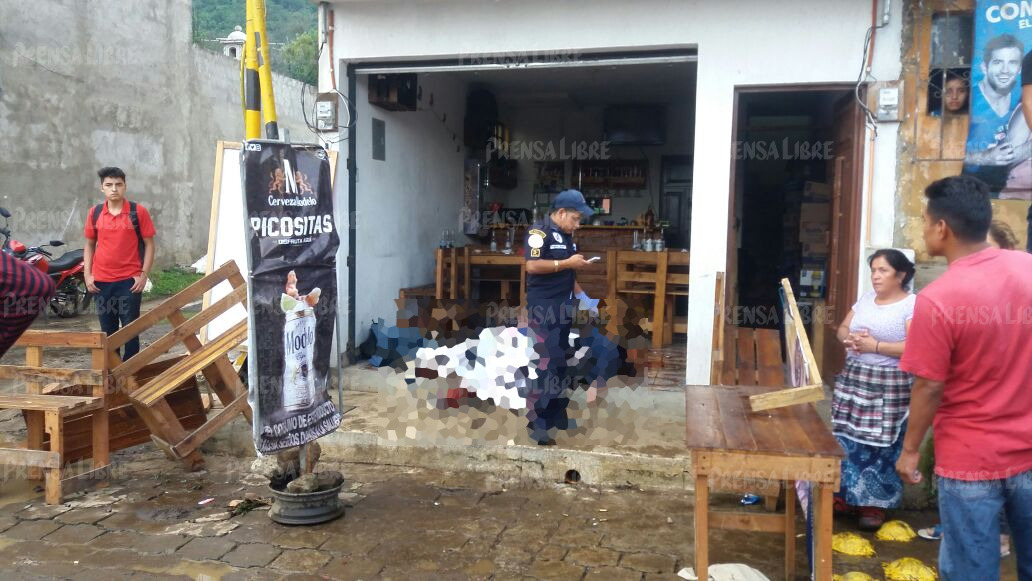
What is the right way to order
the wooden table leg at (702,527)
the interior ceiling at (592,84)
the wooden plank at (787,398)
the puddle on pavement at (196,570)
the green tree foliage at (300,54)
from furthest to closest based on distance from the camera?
1. the green tree foliage at (300,54)
2. the interior ceiling at (592,84)
3. the puddle on pavement at (196,570)
4. the wooden plank at (787,398)
5. the wooden table leg at (702,527)

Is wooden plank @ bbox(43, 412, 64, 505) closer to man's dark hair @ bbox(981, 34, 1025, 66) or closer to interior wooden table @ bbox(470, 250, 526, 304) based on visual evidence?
interior wooden table @ bbox(470, 250, 526, 304)

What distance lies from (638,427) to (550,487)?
36.0 inches

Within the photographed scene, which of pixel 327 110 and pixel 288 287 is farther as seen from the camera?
pixel 327 110

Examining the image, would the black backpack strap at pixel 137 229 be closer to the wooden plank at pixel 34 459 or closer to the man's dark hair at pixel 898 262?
the wooden plank at pixel 34 459

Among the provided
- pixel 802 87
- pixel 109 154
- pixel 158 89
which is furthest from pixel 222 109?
pixel 802 87

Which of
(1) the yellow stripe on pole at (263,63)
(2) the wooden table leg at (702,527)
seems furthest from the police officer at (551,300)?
(2) the wooden table leg at (702,527)

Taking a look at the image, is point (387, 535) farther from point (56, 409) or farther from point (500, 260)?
point (500, 260)

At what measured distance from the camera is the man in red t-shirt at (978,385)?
2.59m

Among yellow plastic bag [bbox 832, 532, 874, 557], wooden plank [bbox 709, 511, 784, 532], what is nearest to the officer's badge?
wooden plank [bbox 709, 511, 784, 532]

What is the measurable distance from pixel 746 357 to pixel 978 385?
2396mm

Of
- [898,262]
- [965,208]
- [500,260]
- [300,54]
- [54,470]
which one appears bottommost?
[54,470]

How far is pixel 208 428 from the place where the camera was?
5324mm

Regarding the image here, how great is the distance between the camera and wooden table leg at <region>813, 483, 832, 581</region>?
307cm

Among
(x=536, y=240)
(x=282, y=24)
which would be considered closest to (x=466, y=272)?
(x=536, y=240)
